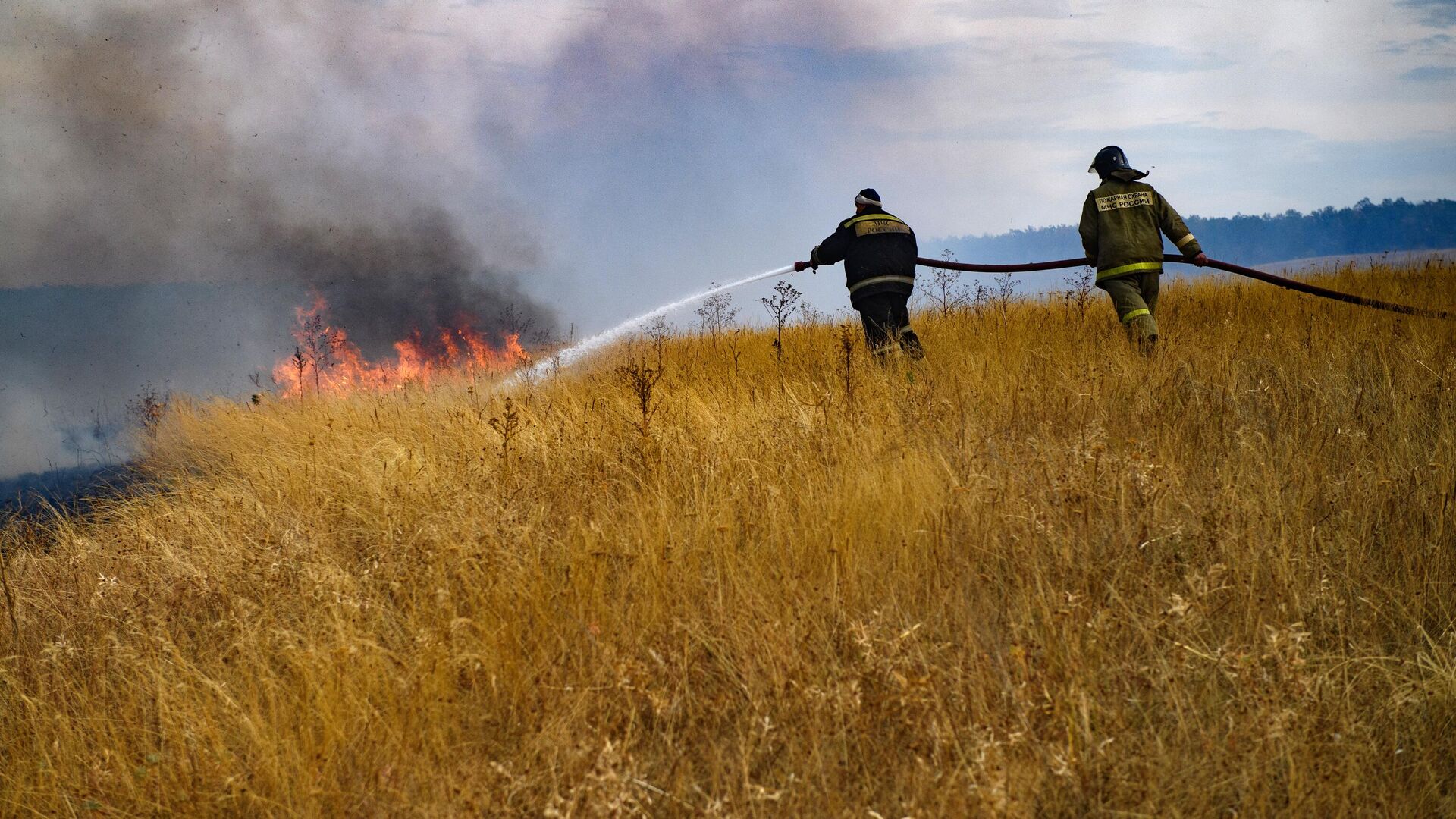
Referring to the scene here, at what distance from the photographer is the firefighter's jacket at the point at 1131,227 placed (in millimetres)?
7594

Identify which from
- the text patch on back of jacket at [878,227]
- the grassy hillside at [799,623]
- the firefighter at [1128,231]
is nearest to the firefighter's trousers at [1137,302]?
the firefighter at [1128,231]

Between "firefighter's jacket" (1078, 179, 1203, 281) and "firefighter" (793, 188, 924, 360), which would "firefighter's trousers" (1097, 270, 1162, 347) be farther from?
"firefighter" (793, 188, 924, 360)

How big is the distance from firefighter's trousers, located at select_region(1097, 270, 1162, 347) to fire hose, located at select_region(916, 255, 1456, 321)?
10.2 inches

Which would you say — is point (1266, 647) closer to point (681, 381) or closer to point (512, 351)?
point (681, 381)

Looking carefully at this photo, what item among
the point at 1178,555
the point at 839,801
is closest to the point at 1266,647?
the point at 1178,555

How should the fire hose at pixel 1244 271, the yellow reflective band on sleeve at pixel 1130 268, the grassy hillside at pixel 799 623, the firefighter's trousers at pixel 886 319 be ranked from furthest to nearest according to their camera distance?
the firefighter's trousers at pixel 886 319 → the yellow reflective band on sleeve at pixel 1130 268 → the fire hose at pixel 1244 271 → the grassy hillside at pixel 799 623

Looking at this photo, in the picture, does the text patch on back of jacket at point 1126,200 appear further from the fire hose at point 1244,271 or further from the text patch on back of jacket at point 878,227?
the text patch on back of jacket at point 878,227

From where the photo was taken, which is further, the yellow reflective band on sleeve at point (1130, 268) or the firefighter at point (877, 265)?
the firefighter at point (877, 265)

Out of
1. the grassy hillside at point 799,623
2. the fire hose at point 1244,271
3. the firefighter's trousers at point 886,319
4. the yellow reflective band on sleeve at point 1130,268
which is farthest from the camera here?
the firefighter's trousers at point 886,319

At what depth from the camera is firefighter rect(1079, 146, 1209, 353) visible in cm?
758

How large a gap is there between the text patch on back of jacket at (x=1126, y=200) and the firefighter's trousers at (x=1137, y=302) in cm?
62

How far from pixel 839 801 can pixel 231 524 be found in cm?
400

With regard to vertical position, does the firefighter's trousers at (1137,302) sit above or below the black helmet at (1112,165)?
below

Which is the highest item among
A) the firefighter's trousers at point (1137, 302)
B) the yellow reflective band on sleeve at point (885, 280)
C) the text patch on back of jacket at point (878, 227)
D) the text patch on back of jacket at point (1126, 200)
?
the text patch on back of jacket at point (878, 227)
